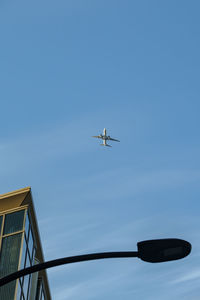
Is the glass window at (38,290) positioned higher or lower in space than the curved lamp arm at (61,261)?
higher

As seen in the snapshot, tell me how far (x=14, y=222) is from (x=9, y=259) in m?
2.16

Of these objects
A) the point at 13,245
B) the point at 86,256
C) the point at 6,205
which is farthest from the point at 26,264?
the point at 86,256

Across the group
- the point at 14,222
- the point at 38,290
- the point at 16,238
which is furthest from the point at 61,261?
the point at 38,290

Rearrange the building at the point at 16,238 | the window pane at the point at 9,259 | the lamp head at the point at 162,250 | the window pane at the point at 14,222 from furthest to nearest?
the window pane at the point at 14,222
the building at the point at 16,238
the window pane at the point at 9,259
the lamp head at the point at 162,250

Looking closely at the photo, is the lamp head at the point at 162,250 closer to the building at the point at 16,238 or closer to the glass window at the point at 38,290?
the building at the point at 16,238

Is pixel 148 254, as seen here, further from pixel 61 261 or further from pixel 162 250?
pixel 61 261

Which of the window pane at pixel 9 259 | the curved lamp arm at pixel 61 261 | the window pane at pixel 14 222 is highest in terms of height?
the window pane at pixel 14 222

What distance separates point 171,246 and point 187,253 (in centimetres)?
26

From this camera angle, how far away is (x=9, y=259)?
77.8 ft

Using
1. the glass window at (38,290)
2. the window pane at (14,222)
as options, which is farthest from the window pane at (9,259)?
the glass window at (38,290)

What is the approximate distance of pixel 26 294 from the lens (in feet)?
88.5

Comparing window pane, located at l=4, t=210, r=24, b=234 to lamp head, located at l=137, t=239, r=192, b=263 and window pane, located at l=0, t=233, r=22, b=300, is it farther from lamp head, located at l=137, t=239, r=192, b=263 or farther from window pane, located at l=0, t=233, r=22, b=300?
lamp head, located at l=137, t=239, r=192, b=263

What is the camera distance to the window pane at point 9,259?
2280 centimetres

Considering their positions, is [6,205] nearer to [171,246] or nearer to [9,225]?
[9,225]
